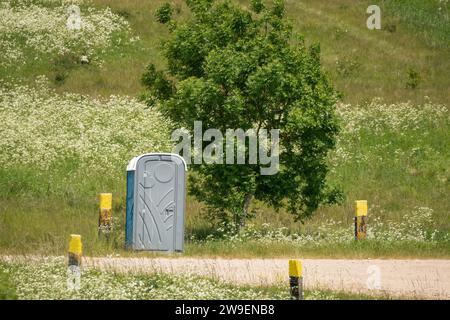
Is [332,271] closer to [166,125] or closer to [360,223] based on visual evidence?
[360,223]

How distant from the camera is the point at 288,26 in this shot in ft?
80.7

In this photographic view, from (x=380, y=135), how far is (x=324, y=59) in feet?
35.9

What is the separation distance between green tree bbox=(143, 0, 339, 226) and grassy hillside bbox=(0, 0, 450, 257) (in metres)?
1.11

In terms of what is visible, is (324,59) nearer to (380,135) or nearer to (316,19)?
(316,19)

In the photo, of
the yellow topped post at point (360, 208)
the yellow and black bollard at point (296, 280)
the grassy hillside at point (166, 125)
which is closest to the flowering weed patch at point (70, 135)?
the grassy hillside at point (166, 125)

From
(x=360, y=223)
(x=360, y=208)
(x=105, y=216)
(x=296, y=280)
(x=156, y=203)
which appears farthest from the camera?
(x=360, y=208)

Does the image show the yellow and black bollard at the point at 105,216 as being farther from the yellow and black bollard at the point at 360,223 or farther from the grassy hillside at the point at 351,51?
the grassy hillside at the point at 351,51

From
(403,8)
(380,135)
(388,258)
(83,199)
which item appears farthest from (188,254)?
(403,8)

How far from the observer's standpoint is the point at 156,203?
2034 centimetres

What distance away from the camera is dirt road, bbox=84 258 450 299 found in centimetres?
1573

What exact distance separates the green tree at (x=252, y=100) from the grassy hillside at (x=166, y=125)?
1.11 meters

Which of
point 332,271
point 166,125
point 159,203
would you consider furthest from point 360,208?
point 166,125

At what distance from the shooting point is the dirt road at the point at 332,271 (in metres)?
15.7

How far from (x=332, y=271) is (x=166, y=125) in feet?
67.6
